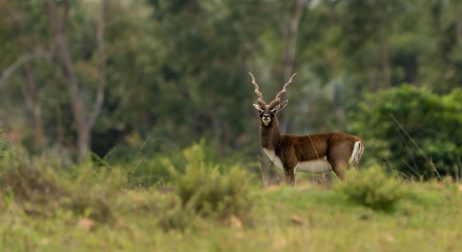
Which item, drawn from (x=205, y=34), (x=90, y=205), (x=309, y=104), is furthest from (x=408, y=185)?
(x=309, y=104)

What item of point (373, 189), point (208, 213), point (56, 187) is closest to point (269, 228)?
point (208, 213)

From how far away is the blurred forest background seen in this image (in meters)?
47.2

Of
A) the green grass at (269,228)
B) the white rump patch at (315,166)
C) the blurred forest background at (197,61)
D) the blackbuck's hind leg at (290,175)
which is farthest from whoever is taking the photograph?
the blurred forest background at (197,61)

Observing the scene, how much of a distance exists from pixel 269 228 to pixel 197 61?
39512 millimetres

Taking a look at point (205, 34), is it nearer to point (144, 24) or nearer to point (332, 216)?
point (144, 24)

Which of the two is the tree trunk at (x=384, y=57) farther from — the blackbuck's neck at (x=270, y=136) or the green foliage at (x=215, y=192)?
the green foliage at (x=215, y=192)

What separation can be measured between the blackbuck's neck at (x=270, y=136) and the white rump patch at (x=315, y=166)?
23.0 inches

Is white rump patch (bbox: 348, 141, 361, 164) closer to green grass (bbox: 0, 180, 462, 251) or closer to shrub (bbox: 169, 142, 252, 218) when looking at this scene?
green grass (bbox: 0, 180, 462, 251)

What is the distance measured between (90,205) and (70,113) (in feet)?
155

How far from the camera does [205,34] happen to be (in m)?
47.7

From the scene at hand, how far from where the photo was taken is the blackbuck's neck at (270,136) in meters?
14.3

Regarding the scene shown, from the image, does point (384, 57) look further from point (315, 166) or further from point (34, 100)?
point (315, 166)

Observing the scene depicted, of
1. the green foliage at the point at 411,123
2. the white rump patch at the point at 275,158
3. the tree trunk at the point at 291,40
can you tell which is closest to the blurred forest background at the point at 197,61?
the tree trunk at the point at 291,40

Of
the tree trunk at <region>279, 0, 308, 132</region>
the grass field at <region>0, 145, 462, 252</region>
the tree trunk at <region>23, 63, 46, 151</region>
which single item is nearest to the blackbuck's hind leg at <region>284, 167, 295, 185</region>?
the grass field at <region>0, 145, 462, 252</region>
